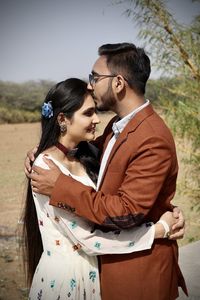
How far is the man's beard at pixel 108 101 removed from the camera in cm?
231

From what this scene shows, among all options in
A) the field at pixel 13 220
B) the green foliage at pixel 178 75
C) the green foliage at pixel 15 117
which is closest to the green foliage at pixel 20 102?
the green foliage at pixel 15 117

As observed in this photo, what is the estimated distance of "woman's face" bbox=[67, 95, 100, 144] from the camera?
8.21 ft

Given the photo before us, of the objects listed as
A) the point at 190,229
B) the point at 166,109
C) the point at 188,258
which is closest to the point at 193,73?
the point at 166,109

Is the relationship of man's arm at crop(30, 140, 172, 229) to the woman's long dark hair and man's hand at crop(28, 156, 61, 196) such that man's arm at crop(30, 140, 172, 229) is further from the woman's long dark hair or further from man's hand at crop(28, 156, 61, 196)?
the woman's long dark hair

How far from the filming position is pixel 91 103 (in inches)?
99.0

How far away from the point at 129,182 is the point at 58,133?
0.68m

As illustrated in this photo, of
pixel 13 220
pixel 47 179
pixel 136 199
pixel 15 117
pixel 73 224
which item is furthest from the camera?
pixel 15 117

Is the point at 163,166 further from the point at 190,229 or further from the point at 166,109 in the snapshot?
the point at 190,229

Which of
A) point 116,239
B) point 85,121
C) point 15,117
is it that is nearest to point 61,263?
point 116,239

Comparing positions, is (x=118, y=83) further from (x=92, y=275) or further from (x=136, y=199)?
(x=92, y=275)

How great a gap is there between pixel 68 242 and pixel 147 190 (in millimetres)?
618

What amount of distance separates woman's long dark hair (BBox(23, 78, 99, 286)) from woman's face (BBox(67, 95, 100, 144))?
1.0 inches

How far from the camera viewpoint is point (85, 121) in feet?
8.22

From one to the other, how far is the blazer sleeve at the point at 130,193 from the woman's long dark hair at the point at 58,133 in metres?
0.50
